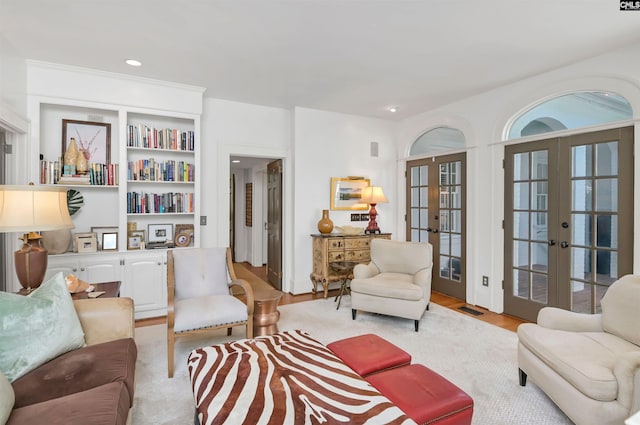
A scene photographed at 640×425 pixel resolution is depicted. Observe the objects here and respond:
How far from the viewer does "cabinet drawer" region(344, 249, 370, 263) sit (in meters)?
4.64

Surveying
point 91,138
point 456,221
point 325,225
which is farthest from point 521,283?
point 91,138

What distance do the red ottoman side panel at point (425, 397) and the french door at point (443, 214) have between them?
309 centimetres

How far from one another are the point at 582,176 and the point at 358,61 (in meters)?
2.51

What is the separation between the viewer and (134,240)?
370 cm

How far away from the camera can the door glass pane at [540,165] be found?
3.52 metres

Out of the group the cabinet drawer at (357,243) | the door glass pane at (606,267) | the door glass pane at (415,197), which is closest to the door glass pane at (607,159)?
the door glass pane at (606,267)

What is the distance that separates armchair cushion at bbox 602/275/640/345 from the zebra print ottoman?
5.61 feet

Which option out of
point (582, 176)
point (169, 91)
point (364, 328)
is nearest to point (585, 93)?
point (582, 176)

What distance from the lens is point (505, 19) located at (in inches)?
96.8

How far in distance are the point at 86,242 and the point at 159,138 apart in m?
1.37

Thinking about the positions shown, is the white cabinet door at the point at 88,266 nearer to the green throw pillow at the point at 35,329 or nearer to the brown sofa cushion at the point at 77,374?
the green throw pillow at the point at 35,329

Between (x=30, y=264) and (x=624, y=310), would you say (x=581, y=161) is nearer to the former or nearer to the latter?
(x=624, y=310)

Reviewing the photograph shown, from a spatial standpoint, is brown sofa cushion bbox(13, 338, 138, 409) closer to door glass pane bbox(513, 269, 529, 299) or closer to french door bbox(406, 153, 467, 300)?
door glass pane bbox(513, 269, 529, 299)

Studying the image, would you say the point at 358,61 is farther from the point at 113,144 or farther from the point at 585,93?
the point at 113,144
